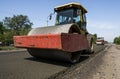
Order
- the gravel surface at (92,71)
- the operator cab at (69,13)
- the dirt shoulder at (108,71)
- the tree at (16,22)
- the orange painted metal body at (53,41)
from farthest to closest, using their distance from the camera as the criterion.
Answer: the tree at (16,22) < the operator cab at (69,13) < the orange painted metal body at (53,41) < the dirt shoulder at (108,71) < the gravel surface at (92,71)

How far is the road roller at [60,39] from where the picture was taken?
6943 millimetres

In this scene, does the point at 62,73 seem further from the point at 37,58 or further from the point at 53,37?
the point at 37,58

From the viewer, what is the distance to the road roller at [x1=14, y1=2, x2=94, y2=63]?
6.94m

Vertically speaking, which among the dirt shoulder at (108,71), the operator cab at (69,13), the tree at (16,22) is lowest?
the dirt shoulder at (108,71)

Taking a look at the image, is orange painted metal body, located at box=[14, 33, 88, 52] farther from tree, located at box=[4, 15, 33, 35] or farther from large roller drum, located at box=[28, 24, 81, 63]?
tree, located at box=[4, 15, 33, 35]

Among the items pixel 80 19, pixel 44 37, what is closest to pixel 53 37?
pixel 44 37

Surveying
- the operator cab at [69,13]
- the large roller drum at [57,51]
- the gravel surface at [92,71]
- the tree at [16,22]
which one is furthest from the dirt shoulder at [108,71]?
the tree at [16,22]

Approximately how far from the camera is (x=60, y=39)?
6742 mm

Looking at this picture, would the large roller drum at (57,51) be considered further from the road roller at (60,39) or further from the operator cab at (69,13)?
the operator cab at (69,13)

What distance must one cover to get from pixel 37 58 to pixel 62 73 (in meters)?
3.10

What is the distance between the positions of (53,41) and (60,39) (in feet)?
1.01

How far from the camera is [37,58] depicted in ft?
30.3

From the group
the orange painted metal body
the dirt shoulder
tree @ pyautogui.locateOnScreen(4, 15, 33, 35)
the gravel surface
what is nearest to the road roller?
the orange painted metal body

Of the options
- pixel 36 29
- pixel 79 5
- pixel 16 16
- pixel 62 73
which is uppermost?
pixel 16 16
